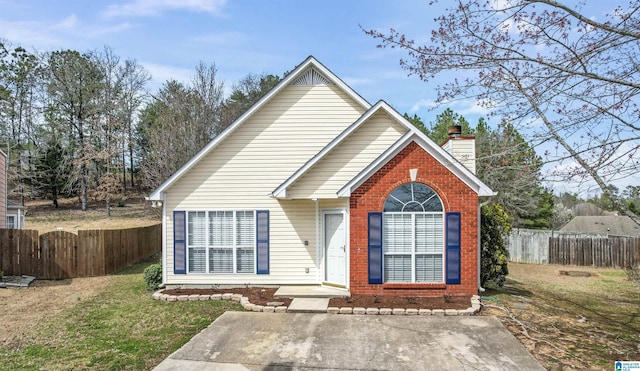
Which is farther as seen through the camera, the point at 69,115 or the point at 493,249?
the point at 69,115

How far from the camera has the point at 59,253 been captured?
14.4 metres

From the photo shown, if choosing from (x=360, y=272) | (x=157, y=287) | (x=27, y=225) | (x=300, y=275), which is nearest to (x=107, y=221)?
(x=27, y=225)

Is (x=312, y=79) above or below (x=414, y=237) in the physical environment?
above

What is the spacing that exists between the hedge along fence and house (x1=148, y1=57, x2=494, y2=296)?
520 cm

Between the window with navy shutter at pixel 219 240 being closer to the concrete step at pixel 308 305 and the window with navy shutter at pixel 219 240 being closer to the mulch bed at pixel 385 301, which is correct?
the mulch bed at pixel 385 301

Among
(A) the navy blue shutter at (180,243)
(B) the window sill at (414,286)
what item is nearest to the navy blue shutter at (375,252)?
(B) the window sill at (414,286)

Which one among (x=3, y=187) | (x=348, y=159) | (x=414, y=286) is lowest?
(x=414, y=286)

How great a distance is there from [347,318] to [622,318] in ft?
22.7

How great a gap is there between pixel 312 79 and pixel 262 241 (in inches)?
200

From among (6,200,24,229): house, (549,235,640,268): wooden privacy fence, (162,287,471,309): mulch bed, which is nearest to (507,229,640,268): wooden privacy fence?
(549,235,640,268): wooden privacy fence

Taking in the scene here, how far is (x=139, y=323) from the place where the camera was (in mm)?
8453

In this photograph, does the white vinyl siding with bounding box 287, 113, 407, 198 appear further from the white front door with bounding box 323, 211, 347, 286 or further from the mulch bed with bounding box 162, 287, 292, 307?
Answer: the mulch bed with bounding box 162, 287, 292, 307

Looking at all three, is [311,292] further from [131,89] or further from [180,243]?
[131,89]

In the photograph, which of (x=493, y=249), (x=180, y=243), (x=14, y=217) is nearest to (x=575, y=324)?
(x=493, y=249)
